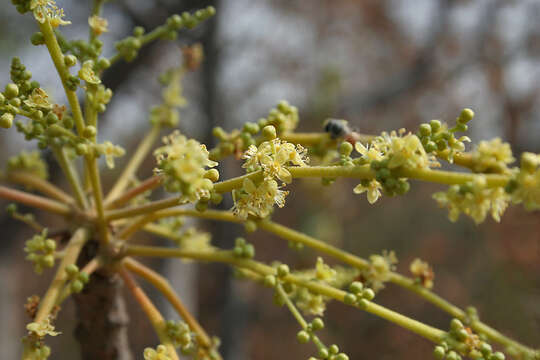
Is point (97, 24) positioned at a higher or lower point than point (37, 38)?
higher

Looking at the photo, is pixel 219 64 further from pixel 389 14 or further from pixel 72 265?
pixel 389 14

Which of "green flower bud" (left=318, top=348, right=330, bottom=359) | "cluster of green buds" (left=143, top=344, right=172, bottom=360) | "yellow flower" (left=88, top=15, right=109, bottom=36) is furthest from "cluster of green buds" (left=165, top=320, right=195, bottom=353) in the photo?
"yellow flower" (left=88, top=15, right=109, bottom=36)

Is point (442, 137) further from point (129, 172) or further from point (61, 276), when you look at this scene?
point (129, 172)

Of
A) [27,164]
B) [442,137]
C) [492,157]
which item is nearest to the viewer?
[492,157]

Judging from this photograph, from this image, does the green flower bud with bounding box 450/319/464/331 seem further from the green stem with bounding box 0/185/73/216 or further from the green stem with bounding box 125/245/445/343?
the green stem with bounding box 0/185/73/216

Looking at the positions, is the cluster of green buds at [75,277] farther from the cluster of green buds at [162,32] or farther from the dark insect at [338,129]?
the dark insect at [338,129]

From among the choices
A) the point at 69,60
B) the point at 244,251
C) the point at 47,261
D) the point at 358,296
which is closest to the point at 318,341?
the point at 358,296

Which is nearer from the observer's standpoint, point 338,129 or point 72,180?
point 338,129

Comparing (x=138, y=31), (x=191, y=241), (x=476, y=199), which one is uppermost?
(x=138, y=31)
